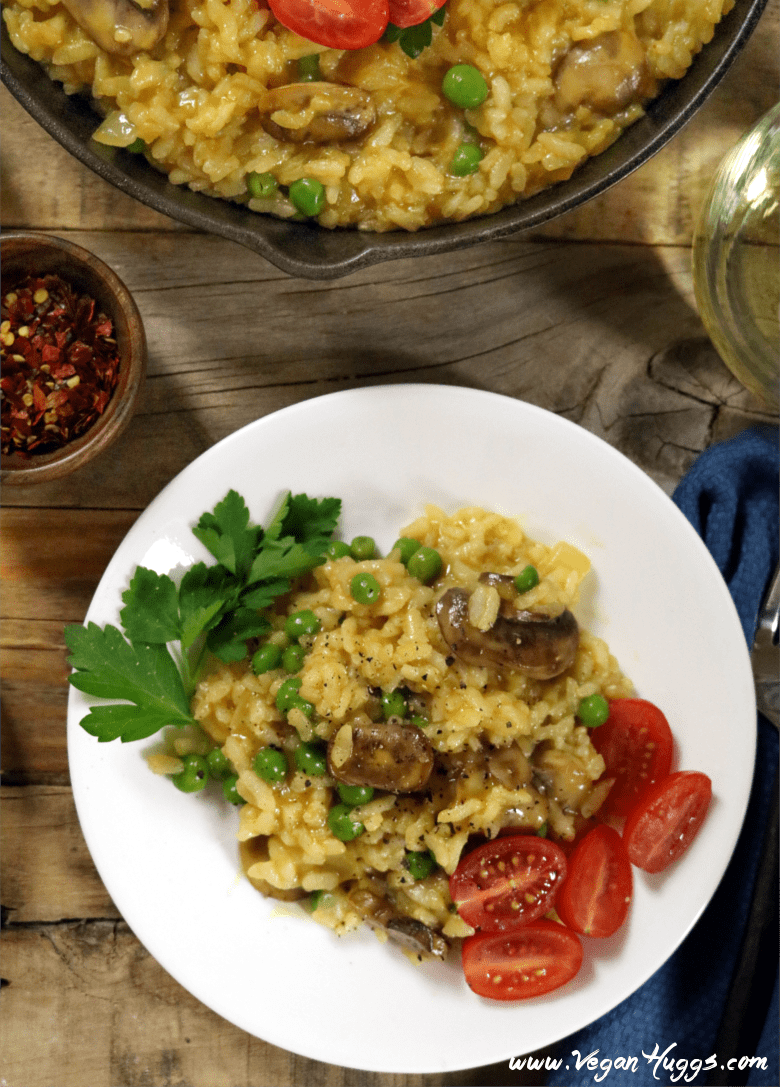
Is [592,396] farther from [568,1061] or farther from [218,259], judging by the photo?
[568,1061]

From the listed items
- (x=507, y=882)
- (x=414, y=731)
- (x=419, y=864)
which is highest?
(x=414, y=731)

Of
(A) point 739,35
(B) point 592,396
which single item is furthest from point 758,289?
(A) point 739,35

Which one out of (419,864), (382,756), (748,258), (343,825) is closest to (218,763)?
(343,825)

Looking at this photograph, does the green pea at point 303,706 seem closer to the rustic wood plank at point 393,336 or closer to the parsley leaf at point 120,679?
the parsley leaf at point 120,679

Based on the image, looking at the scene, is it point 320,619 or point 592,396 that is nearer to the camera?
point 320,619

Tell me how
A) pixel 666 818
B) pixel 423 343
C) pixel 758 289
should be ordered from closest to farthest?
pixel 666 818, pixel 758 289, pixel 423 343

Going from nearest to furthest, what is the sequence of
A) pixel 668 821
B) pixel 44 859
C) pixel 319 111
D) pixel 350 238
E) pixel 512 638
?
pixel 319 111 < pixel 350 238 < pixel 512 638 < pixel 668 821 < pixel 44 859

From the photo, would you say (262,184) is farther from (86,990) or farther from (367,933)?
(86,990)
